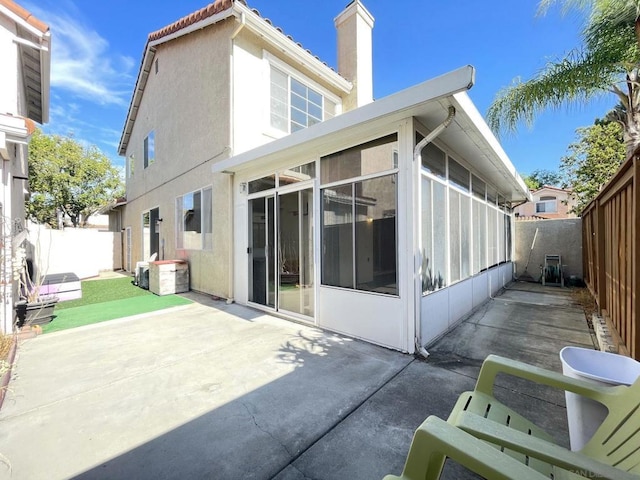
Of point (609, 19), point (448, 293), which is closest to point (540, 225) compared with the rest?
point (609, 19)

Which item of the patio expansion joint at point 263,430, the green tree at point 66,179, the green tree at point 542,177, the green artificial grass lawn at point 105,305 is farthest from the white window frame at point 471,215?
the green tree at point 542,177

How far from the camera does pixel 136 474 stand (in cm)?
194

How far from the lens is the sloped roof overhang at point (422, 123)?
306 cm

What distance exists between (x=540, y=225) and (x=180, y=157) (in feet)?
42.3

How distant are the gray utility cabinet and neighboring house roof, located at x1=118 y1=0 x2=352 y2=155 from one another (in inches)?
252

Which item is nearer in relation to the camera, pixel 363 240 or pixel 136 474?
pixel 136 474

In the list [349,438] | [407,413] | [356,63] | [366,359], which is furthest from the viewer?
[356,63]

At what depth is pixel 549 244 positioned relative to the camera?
10.4m

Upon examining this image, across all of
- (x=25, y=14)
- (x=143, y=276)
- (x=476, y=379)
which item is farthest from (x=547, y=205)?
(x=25, y=14)

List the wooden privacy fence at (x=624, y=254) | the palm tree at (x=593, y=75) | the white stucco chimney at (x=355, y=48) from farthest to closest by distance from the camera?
the white stucco chimney at (x=355, y=48), the palm tree at (x=593, y=75), the wooden privacy fence at (x=624, y=254)

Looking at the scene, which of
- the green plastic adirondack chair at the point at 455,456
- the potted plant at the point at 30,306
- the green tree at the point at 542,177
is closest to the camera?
the green plastic adirondack chair at the point at 455,456

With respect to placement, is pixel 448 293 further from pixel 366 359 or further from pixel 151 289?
pixel 151 289

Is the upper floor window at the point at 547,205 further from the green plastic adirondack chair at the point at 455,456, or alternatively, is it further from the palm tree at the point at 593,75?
the green plastic adirondack chair at the point at 455,456

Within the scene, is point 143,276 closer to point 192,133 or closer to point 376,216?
point 192,133
